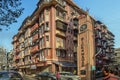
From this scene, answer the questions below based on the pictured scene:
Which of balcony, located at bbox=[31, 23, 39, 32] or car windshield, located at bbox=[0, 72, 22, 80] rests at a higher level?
balcony, located at bbox=[31, 23, 39, 32]

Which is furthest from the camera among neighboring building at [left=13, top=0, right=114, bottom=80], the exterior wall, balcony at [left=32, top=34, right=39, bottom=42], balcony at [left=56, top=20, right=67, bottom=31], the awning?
balcony at [left=32, top=34, right=39, bottom=42]

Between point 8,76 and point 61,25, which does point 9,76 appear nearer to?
point 8,76

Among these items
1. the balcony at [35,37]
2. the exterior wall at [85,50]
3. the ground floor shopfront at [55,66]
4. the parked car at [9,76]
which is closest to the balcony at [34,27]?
the balcony at [35,37]

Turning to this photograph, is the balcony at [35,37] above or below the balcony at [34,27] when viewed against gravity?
below

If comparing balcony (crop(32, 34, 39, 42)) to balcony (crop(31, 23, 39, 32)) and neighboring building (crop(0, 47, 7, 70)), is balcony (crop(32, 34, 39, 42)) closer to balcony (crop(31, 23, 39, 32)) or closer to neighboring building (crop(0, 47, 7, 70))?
balcony (crop(31, 23, 39, 32))

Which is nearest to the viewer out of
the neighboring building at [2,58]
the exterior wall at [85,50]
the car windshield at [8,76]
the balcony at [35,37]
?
the car windshield at [8,76]

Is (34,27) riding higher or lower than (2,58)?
higher

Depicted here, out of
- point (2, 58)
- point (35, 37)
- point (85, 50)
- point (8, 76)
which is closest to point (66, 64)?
point (85, 50)

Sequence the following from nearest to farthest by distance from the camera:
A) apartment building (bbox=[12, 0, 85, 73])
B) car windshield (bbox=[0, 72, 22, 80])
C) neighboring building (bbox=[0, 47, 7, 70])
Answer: car windshield (bbox=[0, 72, 22, 80]) < apartment building (bbox=[12, 0, 85, 73]) < neighboring building (bbox=[0, 47, 7, 70])

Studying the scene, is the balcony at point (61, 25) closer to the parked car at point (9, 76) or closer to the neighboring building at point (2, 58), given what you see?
the parked car at point (9, 76)

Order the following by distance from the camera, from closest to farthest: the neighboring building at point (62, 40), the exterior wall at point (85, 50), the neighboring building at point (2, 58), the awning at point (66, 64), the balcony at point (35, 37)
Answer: the exterior wall at point (85, 50)
the awning at point (66, 64)
the neighboring building at point (62, 40)
the balcony at point (35, 37)
the neighboring building at point (2, 58)

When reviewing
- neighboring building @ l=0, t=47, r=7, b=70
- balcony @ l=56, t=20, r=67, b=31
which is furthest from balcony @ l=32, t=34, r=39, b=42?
neighboring building @ l=0, t=47, r=7, b=70

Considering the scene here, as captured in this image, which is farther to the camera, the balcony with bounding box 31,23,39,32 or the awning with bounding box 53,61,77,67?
the balcony with bounding box 31,23,39,32

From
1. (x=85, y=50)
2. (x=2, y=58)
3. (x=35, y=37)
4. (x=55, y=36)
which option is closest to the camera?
(x=85, y=50)
